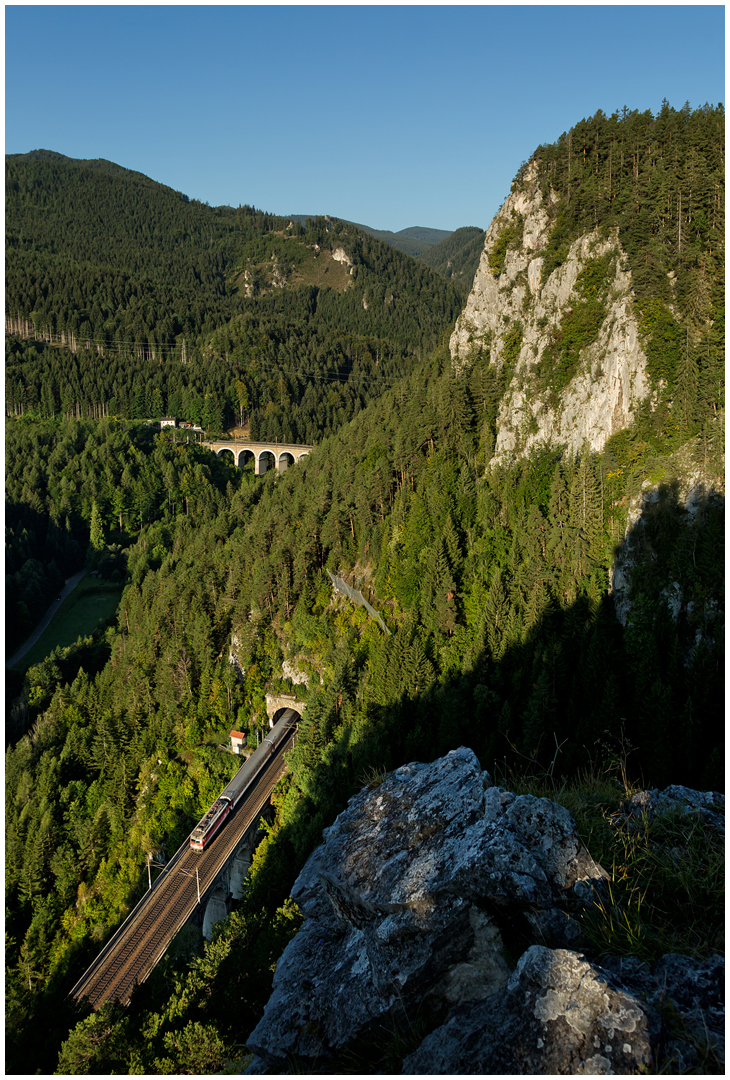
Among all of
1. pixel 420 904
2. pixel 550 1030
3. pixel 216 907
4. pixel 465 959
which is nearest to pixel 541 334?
pixel 216 907

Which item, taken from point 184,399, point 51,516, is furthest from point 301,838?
point 184,399

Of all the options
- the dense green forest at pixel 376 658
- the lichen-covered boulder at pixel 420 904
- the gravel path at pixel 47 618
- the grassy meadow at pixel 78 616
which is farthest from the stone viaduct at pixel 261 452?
the lichen-covered boulder at pixel 420 904

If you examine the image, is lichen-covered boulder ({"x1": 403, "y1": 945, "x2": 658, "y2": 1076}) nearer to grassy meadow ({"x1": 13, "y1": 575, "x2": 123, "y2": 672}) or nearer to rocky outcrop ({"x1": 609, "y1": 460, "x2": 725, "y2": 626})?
rocky outcrop ({"x1": 609, "y1": 460, "x2": 725, "y2": 626})

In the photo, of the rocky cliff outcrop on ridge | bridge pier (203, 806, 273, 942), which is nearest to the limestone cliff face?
bridge pier (203, 806, 273, 942)

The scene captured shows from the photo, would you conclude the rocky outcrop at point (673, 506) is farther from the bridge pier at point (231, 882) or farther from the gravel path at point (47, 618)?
the gravel path at point (47, 618)

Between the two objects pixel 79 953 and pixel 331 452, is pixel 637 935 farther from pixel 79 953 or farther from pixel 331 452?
pixel 331 452

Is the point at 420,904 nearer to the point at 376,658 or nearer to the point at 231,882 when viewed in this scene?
the point at 376,658
